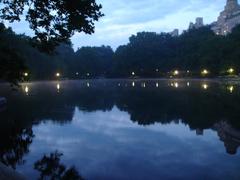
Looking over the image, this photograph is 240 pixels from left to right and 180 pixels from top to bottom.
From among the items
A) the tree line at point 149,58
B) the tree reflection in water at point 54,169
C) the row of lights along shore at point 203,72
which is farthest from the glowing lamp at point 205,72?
the tree reflection in water at point 54,169

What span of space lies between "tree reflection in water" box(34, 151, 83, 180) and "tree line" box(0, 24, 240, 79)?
78052mm

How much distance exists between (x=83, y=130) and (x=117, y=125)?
8.49 ft

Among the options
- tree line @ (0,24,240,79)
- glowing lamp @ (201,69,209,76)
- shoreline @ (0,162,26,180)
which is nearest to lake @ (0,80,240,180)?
shoreline @ (0,162,26,180)

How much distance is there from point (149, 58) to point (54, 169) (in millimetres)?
140300

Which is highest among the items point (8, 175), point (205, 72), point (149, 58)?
point (149, 58)

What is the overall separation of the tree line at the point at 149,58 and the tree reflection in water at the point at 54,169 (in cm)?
7805

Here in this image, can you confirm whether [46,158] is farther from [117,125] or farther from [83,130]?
[117,125]

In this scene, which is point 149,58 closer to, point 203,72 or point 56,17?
point 203,72

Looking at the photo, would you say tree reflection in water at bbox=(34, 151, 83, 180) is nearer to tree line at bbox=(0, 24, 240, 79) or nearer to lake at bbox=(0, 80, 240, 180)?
lake at bbox=(0, 80, 240, 180)

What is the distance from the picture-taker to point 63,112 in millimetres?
27516

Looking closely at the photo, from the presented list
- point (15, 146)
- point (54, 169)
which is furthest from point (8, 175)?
point (15, 146)

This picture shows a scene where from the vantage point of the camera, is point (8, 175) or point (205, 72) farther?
point (205, 72)

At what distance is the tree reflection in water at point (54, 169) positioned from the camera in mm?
10930

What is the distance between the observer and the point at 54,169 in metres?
11.8
